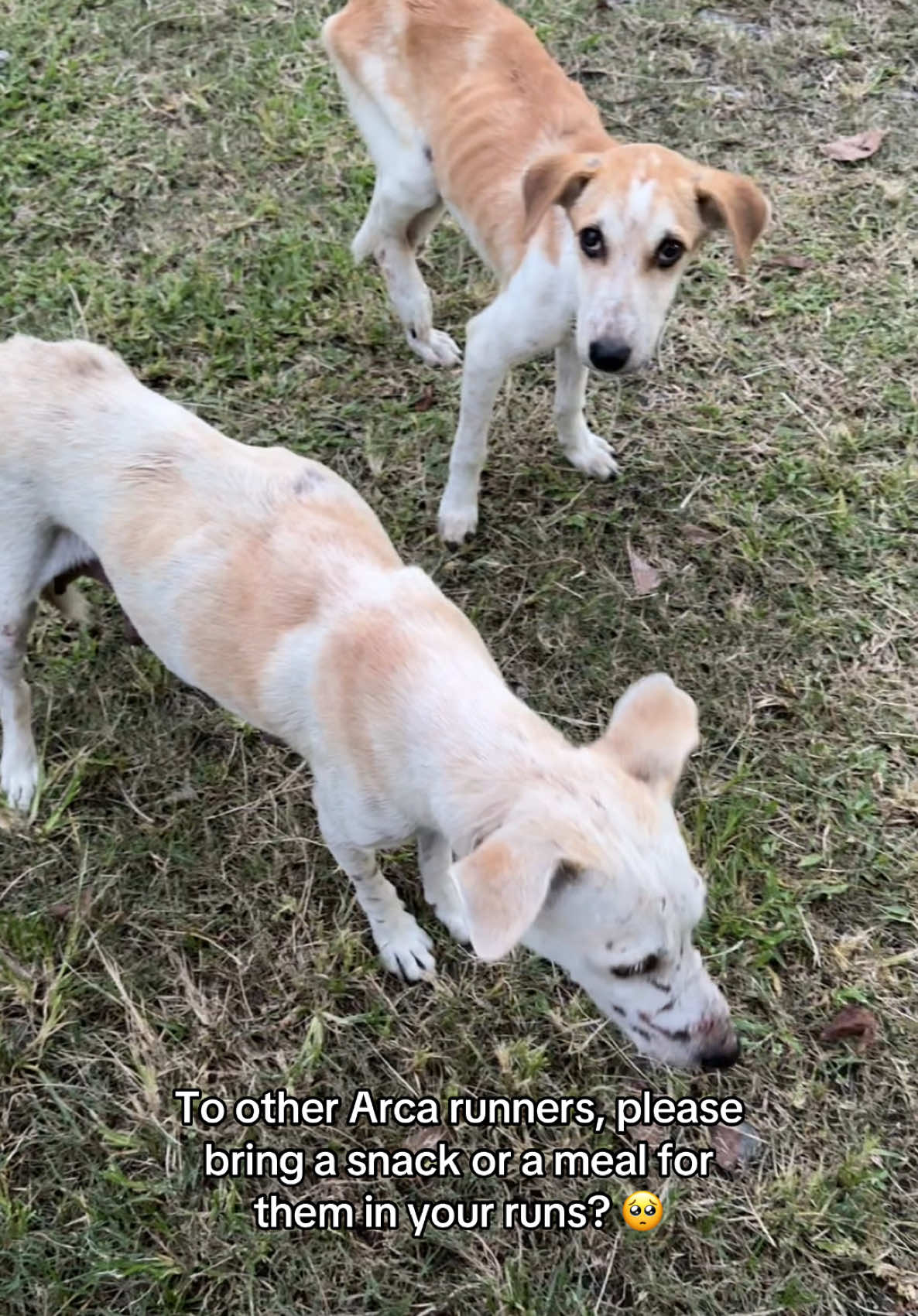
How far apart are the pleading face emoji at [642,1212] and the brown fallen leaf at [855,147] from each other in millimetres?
4908

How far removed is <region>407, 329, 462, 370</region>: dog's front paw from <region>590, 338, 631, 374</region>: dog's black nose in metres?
1.60

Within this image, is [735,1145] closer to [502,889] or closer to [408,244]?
[502,889]

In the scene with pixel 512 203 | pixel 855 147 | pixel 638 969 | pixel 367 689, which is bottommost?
pixel 638 969

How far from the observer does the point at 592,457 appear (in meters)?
4.31

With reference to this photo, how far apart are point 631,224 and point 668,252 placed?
0.54 ft

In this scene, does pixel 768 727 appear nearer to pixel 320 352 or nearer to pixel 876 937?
pixel 876 937

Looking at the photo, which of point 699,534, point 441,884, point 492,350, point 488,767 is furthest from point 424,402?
point 488,767

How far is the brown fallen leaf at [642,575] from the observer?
13.3 feet

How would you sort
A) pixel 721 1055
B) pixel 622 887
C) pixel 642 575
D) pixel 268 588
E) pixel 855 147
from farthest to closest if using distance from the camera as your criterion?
1. pixel 855 147
2. pixel 642 575
3. pixel 268 588
4. pixel 721 1055
5. pixel 622 887

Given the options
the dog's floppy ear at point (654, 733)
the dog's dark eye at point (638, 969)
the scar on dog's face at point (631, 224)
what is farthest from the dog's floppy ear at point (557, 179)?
the dog's dark eye at point (638, 969)

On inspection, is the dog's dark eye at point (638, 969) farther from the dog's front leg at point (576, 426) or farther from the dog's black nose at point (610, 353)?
the dog's front leg at point (576, 426)

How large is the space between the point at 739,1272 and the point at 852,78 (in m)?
5.69

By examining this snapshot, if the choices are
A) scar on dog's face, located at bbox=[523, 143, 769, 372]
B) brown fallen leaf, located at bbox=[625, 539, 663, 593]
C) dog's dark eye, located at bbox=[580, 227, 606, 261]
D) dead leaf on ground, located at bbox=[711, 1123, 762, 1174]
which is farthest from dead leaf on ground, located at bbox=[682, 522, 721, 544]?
dead leaf on ground, located at bbox=[711, 1123, 762, 1174]

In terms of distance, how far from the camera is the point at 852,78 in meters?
5.56
